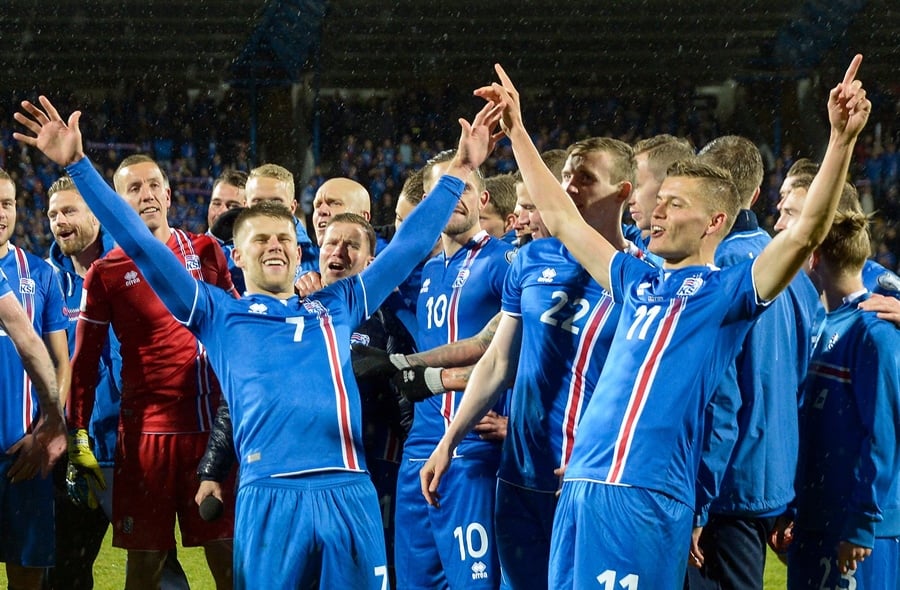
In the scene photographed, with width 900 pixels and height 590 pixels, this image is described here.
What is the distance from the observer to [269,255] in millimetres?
3838

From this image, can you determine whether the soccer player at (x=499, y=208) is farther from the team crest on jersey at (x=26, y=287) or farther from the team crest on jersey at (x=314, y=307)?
the team crest on jersey at (x=26, y=287)

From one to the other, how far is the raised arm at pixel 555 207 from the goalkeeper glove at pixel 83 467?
2.45 m

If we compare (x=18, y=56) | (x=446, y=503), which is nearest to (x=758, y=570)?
(x=446, y=503)

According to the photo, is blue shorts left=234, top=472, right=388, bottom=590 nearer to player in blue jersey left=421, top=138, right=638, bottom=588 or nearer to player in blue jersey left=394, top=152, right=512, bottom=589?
player in blue jersey left=421, top=138, right=638, bottom=588

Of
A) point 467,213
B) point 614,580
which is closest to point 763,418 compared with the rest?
point 614,580

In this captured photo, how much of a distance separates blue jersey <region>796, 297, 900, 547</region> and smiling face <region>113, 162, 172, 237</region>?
112 inches

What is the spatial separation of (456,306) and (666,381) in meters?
1.49

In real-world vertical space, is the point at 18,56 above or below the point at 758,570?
above

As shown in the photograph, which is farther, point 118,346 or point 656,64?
point 656,64

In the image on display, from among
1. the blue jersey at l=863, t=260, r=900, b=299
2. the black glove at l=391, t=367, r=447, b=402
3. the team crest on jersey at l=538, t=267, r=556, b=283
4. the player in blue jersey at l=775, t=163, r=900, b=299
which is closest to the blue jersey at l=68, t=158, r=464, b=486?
the black glove at l=391, t=367, r=447, b=402

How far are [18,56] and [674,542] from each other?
2036cm

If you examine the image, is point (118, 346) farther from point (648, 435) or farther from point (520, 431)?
point (648, 435)

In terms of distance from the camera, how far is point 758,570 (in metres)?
3.66

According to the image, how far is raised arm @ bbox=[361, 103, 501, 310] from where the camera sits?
3961 millimetres
